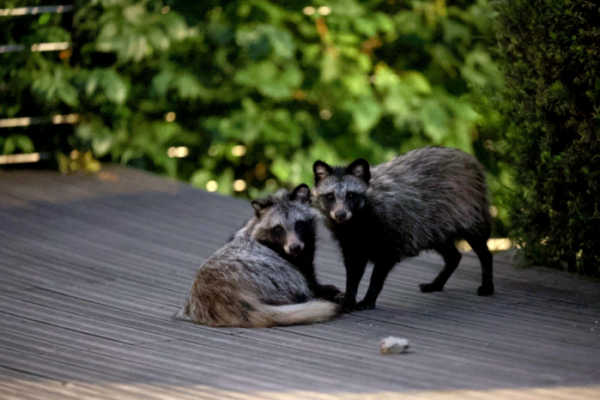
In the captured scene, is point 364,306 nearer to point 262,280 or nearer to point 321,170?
point 262,280

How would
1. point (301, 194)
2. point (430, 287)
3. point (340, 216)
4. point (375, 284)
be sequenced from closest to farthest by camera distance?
point (340, 216) → point (375, 284) → point (301, 194) → point (430, 287)

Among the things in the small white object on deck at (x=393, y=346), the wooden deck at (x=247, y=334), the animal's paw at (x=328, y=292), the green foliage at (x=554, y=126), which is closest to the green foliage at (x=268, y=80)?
the wooden deck at (x=247, y=334)

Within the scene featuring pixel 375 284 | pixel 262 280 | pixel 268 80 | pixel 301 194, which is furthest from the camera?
pixel 268 80

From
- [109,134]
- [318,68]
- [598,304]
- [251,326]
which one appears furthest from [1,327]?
[318,68]

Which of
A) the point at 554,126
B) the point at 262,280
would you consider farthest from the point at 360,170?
the point at 554,126

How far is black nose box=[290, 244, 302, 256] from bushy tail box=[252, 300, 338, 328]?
332 millimetres

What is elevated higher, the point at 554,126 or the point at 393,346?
the point at 554,126

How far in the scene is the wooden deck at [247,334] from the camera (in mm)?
2854

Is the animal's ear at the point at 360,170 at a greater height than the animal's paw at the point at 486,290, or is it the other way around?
the animal's ear at the point at 360,170

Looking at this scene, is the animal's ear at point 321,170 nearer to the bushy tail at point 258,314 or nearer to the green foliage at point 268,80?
the bushy tail at point 258,314

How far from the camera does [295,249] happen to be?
3998 mm

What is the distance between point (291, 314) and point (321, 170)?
2.92 feet

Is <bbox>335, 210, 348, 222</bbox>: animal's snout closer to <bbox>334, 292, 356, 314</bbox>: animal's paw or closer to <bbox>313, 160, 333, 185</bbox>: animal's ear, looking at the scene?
<bbox>313, 160, 333, 185</bbox>: animal's ear

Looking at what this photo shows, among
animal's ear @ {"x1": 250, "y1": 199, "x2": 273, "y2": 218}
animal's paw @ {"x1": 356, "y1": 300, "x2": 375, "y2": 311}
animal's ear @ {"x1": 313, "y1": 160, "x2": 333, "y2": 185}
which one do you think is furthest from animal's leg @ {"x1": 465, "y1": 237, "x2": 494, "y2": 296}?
animal's ear @ {"x1": 250, "y1": 199, "x2": 273, "y2": 218}
